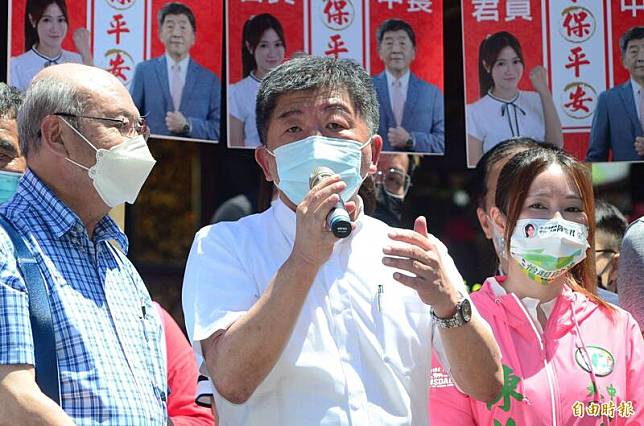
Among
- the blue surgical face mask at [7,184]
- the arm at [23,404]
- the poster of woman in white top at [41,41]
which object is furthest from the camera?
the poster of woman in white top at [41,41]

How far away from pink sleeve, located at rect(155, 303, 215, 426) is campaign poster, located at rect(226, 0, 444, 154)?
1.01m

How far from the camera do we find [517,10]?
4793mm

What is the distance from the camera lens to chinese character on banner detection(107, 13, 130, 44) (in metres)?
4.22

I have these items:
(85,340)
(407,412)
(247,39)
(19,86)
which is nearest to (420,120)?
(247,39)

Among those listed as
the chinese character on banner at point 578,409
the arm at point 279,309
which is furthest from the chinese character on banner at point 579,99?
the arm at point 279,309

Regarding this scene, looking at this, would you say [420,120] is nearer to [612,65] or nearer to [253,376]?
[612,65]

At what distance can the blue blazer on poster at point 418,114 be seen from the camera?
467 centimetres

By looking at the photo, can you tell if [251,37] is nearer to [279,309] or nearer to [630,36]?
[630,36]

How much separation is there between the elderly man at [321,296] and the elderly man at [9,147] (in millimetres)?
900

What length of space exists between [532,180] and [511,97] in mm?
1259

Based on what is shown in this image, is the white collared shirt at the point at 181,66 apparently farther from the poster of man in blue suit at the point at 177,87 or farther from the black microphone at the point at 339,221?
the black microphone at the point at 339,221

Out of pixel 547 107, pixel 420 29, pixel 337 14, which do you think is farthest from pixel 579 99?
pixel 337 14

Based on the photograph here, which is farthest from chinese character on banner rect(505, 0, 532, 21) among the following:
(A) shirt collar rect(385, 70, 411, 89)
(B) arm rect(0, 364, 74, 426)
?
(B) arm rect(0, 364, 74, 426)

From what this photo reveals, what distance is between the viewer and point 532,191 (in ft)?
11.8
